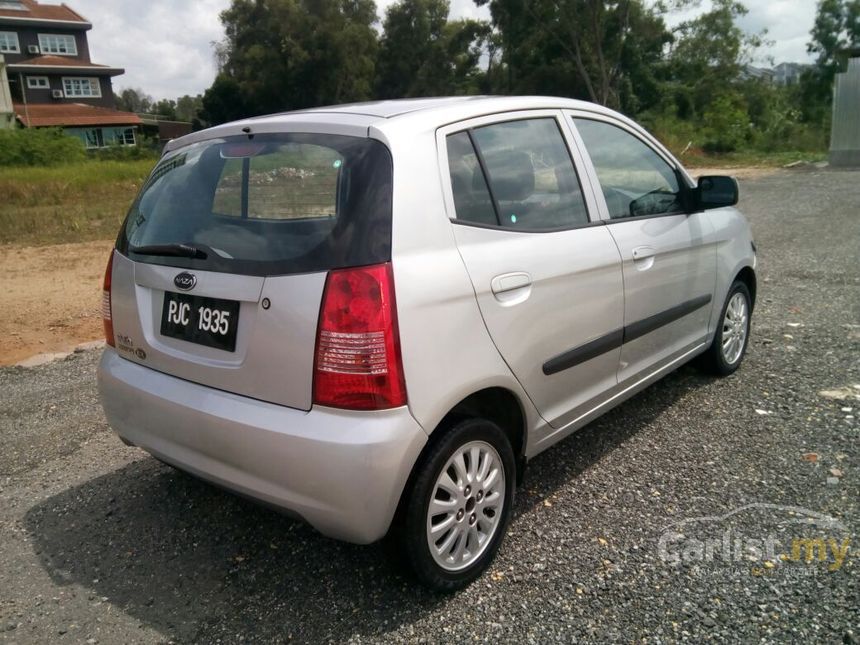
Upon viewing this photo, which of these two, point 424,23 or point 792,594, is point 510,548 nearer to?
point 792,594

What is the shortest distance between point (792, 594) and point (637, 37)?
3720cm

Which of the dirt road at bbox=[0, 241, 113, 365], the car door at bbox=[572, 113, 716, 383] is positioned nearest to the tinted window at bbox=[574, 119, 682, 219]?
the car door at bbox=[572, 113, 716, 383]

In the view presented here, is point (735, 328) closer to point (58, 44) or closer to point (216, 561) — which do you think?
point (216, 561)

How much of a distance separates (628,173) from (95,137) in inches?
2362

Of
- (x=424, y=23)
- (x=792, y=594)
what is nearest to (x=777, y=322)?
(x=792, y=594)

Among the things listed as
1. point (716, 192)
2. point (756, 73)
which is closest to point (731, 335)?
point (716, 192)

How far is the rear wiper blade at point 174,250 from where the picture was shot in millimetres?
2609

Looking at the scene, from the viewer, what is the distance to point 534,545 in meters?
2.93

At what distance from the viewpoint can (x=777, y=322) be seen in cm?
592

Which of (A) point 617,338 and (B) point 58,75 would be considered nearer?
(A) point 617,338

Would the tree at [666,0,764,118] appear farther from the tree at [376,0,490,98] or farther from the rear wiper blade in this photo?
the rear wiper blade

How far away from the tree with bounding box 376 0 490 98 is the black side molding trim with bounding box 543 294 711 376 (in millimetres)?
46637

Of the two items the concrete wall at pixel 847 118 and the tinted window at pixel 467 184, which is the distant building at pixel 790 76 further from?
the tinted window at pixel 467 184

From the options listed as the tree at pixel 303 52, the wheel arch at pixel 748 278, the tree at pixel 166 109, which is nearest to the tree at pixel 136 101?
the tree at pixel 166 109
